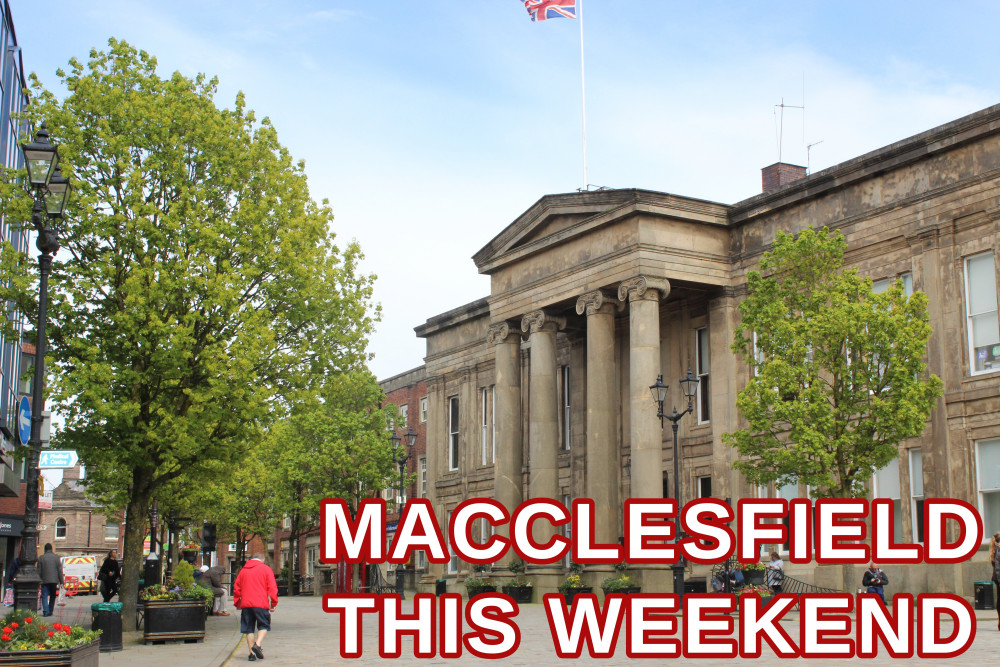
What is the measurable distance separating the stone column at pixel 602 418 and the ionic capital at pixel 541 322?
10.5 feet

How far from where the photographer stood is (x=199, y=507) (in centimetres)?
5447

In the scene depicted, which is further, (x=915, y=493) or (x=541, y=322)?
(x=541, y=322)

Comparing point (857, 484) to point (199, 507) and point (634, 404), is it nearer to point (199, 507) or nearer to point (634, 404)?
point (634, 404)

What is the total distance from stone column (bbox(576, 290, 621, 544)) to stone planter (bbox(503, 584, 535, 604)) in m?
3.90

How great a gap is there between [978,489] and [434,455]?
27917 millimetres

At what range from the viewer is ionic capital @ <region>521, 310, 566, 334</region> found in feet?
134

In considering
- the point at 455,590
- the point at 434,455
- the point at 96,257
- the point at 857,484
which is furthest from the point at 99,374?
the point at 434,455

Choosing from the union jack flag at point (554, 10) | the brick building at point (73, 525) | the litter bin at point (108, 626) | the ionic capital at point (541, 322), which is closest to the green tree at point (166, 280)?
the litter bin at point (108, 626)

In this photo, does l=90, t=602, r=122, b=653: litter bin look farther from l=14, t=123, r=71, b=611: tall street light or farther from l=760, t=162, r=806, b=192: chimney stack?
l=760, t=162, r=806, b=192: chimney stack

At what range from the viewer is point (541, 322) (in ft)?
134

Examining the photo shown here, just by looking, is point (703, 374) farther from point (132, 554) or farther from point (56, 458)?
point (56, 458)

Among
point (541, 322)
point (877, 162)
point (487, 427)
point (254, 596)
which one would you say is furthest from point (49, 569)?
point (877, 162)

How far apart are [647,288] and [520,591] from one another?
11305 mm

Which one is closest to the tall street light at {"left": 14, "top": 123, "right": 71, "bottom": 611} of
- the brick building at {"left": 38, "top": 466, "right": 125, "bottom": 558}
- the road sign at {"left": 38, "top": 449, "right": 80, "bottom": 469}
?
the road sign at {"left": 38, "top": 449, "right": 80, "bottom": 469}
